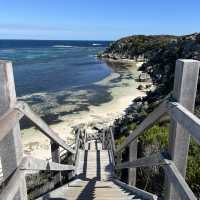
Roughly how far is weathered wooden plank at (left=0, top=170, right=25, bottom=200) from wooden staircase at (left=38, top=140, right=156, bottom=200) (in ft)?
5.11

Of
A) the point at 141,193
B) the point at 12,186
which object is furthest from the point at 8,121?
the point at 141,193

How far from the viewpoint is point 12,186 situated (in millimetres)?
2131

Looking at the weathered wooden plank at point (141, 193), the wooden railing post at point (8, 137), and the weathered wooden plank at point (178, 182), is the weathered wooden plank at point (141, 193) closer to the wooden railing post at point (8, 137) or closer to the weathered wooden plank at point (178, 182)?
the weathered wooden plank at point (178, 182)

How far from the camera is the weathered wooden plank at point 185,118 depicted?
5.89 ft

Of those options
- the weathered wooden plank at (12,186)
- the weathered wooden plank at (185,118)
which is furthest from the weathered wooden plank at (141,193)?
the weathered wooden plank at (12,186)

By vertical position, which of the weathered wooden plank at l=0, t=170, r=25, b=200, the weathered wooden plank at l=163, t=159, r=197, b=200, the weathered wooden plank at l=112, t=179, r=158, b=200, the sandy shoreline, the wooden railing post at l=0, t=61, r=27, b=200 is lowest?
the sandy shoreline

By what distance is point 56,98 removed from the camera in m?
27.4

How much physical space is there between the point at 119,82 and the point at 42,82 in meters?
9.61

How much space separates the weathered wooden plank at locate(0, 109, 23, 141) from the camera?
1937mm

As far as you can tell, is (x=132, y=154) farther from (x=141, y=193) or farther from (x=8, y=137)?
(x=8, y=137)

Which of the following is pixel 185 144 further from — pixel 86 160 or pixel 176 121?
pixel 86 160

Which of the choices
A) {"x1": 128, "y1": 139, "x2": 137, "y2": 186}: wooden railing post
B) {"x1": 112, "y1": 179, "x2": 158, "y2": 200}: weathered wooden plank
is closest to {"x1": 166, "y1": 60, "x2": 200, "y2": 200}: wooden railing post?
{"x1": 112, "y1": 179, "x2": 158, "y2": 200}: weathered wooden plank

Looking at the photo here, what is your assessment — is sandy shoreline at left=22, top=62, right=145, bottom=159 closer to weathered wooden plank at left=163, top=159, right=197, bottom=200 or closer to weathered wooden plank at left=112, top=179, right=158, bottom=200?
weathered wooden plank at left=112, top=179, right=158, bottom=200

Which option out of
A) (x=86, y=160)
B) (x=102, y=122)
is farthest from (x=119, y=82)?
(x=86, y=160)
